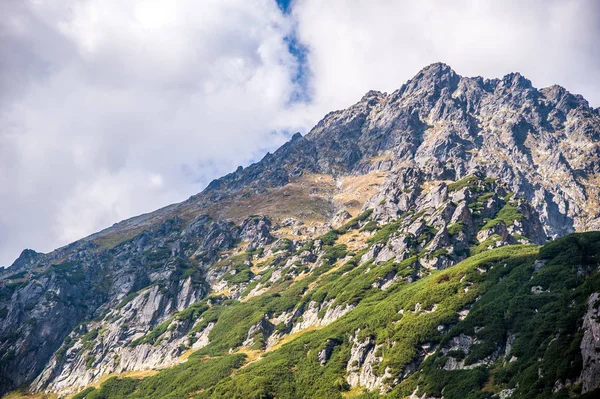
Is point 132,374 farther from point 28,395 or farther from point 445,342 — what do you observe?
point 445,342

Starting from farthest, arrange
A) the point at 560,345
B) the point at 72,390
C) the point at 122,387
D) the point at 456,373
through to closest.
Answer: the point at 72,390
the point at 122,387
the point at 456,373
the point at 560,345

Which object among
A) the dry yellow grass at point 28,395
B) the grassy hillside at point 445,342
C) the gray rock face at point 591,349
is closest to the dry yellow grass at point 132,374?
the grassy hillside at point 445,342

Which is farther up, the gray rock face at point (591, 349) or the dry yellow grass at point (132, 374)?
the dry yellow grass at point (132, 374)

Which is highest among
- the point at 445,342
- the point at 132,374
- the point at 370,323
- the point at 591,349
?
the point at 132,374

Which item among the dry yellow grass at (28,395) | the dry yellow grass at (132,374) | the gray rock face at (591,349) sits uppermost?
the dry yellow grass at (28,395)

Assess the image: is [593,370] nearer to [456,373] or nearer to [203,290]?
[456,373]

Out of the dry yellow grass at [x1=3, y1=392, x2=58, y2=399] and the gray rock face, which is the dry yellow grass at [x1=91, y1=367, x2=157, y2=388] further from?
the gray rock face

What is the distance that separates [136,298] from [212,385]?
346 feet

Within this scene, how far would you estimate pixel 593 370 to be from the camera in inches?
1641

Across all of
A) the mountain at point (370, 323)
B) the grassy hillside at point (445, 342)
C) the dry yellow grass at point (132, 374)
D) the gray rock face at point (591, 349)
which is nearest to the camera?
the gray rock face at point (591, 349)

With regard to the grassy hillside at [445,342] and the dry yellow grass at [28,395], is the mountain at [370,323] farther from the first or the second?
the dry yellow grass at [28,395]

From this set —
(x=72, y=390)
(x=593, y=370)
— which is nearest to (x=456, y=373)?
(x=593, y=370)

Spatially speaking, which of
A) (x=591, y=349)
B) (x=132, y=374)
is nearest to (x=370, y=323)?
(x=591, y=349)

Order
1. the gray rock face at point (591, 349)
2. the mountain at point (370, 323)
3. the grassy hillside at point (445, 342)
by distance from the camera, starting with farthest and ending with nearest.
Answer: the mountain at point (370, 323), the grassy hillside at point (445, 342), the gray rock face at point (591, 349)
